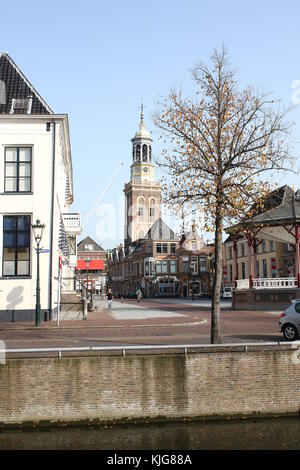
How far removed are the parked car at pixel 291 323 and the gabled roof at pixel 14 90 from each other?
1615cm

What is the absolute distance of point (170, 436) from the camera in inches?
454

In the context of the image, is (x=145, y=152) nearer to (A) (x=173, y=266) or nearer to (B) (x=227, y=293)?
(A) (x=173, y=266)

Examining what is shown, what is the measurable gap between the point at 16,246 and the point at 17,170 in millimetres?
3898

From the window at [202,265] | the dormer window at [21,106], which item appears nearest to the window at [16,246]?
the dormer window at [21,106]

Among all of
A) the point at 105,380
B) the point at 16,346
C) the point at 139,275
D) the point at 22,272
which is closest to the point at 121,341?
the point at 16,346

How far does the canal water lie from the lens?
10961 millimetres

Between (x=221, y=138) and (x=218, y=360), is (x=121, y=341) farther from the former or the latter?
(x=221, y=138)

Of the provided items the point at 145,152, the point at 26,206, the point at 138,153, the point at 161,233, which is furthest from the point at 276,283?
the point at 138,153

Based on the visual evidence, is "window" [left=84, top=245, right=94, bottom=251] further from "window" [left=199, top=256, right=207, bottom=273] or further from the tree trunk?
the tree trunk

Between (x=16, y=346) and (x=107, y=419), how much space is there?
212 inches

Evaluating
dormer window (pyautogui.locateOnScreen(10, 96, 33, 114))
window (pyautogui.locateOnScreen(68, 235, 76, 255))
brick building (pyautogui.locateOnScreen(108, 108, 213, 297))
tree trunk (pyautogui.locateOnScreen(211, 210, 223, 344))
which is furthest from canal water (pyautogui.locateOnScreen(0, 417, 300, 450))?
brick building (pyautogui.locateOnScreen(108, 108, 213, 297))

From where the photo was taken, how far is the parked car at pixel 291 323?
694 inches

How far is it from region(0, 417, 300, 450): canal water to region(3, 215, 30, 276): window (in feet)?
→ 46.2

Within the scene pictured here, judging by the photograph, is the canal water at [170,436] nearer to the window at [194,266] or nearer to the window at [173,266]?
the window at [194,266]
